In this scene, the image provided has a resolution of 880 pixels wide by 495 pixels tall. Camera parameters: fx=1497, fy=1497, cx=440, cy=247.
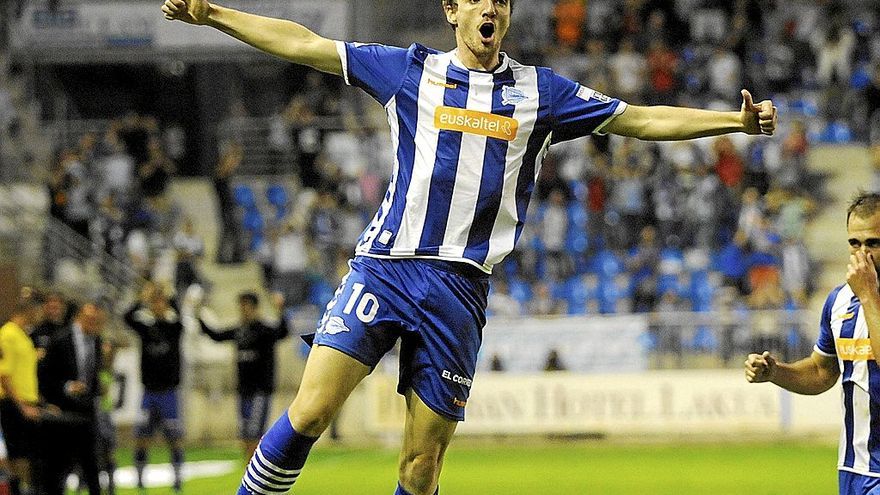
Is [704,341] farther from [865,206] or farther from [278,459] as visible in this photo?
[278,459]

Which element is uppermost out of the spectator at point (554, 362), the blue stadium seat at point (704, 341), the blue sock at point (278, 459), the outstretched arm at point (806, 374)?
the outstretched arm at point (806, 374)

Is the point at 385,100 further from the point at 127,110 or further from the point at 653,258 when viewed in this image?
the point at 127,110

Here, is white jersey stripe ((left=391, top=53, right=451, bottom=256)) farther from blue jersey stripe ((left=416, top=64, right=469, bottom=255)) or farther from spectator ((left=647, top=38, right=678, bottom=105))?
spectator ((left=647, top=38, right=678, bottom=105))

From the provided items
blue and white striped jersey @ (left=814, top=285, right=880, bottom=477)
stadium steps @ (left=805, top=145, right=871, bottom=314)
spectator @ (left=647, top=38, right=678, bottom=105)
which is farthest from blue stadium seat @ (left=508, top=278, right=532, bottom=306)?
blue and white striped jersey @ (left=814, top=285, right=880, bottom=477)

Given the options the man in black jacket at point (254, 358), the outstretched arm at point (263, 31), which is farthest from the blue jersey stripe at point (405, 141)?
the man in black jacket at point (254, 358)

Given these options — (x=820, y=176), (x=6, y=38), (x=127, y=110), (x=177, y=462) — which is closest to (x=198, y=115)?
(x=127, y=110)

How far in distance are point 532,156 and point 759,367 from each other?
A: 142cm

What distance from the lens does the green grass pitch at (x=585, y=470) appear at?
51.5ft

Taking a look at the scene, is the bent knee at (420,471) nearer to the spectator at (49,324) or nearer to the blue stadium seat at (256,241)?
the spectator at (49,324)

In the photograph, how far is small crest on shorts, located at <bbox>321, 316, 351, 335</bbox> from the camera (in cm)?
661

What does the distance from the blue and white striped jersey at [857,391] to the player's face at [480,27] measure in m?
1.96

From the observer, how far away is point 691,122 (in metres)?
6.99

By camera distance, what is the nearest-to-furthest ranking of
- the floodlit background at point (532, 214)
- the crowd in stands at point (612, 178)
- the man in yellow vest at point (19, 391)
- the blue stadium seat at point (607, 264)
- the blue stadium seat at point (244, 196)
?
the man in yellow vest at point (19, 391) < the floodlit background at point (532, 214) < the crowd in stands at point (612, 178) < the blue stadium seat at point (607, 264) < the blue stadium seat at point (244, 196)

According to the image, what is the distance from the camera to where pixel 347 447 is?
76.0 feet
